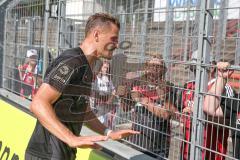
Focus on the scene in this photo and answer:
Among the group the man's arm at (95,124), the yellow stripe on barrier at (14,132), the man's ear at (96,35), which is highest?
the man's ear at (96,35)

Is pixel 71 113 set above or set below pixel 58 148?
above

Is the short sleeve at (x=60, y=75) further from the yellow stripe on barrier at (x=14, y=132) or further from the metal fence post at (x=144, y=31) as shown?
the yellow stripe on barrier at (x=14, y=132)

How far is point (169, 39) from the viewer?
3523 mm

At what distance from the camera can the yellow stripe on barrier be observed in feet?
15.9

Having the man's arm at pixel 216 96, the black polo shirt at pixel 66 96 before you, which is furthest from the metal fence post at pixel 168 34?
the black polo shirt at pixel 66 96

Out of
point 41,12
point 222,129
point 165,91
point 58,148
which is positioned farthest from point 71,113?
point 41,12

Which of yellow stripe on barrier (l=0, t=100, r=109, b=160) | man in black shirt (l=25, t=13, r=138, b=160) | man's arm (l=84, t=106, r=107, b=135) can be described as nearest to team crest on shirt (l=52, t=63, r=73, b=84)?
man in black shirt (l=25, t=13, r=138, b=160)

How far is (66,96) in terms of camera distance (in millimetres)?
2904

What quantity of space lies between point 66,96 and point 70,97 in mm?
57

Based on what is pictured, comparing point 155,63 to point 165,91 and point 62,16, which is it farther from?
point 62,16

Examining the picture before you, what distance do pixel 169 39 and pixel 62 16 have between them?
1964mm

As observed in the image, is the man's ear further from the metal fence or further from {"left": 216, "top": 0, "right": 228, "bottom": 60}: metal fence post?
{"left": 216, "top": 0, "right": 228, "bottom": 60}: metal fence post

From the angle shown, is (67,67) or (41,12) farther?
(41,12)

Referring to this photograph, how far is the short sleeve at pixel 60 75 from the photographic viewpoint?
2760 millimetres
